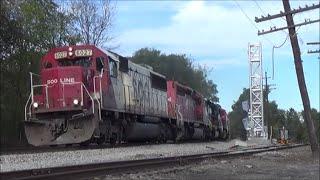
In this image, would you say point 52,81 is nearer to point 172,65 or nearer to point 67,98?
point 67,98

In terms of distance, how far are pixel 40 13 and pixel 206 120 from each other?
15.7 m

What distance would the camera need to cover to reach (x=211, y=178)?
1273 cm

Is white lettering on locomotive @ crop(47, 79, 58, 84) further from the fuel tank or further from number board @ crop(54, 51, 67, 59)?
the fuel tank

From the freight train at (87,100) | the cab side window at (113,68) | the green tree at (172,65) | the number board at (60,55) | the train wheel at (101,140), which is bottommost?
the train wheel at (101,140)

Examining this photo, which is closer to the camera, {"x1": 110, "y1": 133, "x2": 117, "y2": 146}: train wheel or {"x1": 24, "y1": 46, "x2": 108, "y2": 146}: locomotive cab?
{"x1": 24, "y1": 46, "x2": 108, "y2": 146}: locomotive cab

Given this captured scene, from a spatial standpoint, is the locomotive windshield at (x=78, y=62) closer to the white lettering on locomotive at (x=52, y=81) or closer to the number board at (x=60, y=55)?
the number board at (x=60, y=55)

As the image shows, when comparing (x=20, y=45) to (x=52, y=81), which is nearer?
(x=52, y=81)

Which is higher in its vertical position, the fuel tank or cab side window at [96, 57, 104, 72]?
cab side window at [96, 57, 104, 72]

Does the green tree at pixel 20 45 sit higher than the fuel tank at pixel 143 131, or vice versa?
the green tree at pixel 20 45

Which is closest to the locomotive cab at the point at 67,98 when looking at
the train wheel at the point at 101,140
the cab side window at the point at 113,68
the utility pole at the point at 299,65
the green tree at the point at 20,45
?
the cab side window at the point at 113,68

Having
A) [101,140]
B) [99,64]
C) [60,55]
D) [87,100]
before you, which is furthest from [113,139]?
[60,55]

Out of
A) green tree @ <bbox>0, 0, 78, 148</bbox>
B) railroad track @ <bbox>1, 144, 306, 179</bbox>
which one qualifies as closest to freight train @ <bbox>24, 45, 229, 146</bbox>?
railroad track @ <bbox>1, 144, 306, 179</bbox>

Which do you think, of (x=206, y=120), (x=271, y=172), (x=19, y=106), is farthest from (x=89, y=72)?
(x=206, y=120)

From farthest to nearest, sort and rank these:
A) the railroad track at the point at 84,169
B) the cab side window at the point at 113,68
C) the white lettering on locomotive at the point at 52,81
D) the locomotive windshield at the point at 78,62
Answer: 1. the cab side window at the point at 113,68
2. the locomotive windshield at the point at 78,62
3. the white lettering on locomotive at the point at 52,81
4. the railroad track at the point at 84,169
